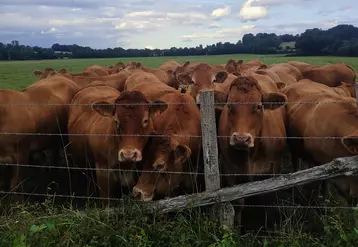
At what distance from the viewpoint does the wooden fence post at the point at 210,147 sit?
15.0ft

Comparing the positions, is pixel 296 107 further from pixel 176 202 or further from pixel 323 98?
pixel 176 202

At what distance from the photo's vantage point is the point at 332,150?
5.71 meters

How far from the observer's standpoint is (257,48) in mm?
59188

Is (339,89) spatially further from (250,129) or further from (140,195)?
(140,195)

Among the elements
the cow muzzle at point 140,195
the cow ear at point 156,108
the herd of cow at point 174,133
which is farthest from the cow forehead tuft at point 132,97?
the cow muzzle at point 140,195

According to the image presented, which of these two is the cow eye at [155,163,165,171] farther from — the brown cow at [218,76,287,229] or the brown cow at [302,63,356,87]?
the brown cow at [302,63,356,87]

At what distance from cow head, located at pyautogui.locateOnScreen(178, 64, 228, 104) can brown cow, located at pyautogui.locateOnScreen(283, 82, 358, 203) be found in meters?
2.51

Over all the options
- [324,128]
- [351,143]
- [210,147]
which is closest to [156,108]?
[210,147]

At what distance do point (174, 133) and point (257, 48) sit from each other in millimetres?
55030

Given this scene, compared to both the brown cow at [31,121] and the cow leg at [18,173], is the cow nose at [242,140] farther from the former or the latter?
the cow leg at [18,173]

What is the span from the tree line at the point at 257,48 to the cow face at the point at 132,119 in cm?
3660

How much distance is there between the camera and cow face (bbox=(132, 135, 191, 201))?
17.6 feet

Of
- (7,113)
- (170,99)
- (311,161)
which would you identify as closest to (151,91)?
(170,99)

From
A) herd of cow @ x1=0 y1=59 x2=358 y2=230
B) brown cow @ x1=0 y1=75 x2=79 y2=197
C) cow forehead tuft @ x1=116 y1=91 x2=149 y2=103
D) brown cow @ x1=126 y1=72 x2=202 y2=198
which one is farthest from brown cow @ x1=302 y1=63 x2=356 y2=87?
cow forehead tuft @ x1=116 y1=91 x2=149 y2=103
